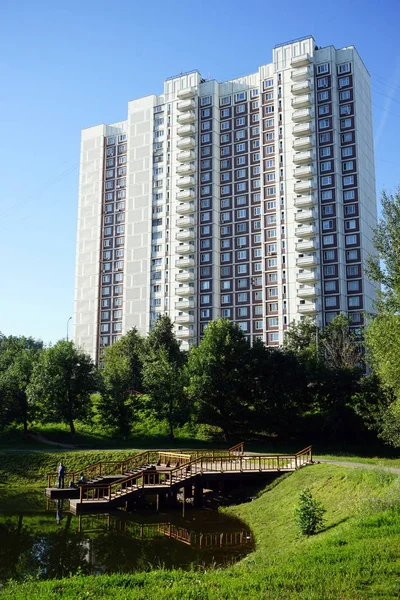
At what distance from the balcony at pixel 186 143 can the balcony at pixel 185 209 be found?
10826 mm

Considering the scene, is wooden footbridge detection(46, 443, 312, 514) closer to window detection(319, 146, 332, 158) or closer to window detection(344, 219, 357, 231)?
window detection(344, 219, 357, 231)

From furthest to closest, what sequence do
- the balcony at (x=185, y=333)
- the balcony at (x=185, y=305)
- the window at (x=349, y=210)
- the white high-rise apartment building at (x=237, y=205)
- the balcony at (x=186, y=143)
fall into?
the balcony at (x=186, y=143), the balcony at (x=185, y=305), the balcony at (x=185, y=333), the white high-rise apartment building at (x=237, y=205), the window at (x=349, y=210)

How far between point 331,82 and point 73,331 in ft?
214

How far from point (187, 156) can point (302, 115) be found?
71.3 ft

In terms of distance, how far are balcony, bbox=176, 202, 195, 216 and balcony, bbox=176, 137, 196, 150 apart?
10826 mm

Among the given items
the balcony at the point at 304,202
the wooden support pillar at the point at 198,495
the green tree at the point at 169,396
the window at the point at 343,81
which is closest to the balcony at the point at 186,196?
the balcony at the point at 304,202

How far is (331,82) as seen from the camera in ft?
289

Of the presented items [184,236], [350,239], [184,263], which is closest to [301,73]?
[350,239]

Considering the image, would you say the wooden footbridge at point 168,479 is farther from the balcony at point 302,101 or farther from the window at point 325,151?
the balcony at point 302,101

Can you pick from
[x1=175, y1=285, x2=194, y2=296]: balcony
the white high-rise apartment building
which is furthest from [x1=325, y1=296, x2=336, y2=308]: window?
[x1=175, y1=285, x2=194, y2=296]: balcony

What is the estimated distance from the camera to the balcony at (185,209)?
3745 inches

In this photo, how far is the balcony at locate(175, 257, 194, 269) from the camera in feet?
305

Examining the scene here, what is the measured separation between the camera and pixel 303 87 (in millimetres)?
88062

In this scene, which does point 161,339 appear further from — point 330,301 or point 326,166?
point 326,166
